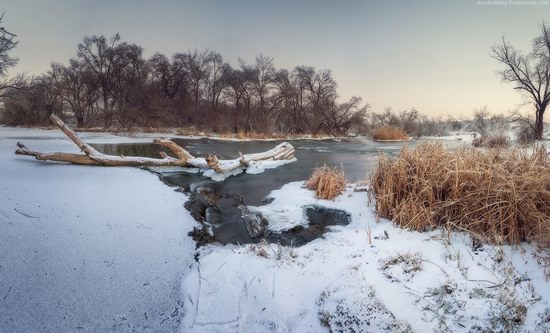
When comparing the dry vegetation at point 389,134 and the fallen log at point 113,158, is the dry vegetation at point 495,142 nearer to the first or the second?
the fallen log at point 113,158

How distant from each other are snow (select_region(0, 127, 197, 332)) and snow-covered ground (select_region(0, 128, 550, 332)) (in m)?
0.01

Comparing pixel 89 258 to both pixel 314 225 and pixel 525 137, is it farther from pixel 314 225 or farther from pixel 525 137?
pixel 525 137

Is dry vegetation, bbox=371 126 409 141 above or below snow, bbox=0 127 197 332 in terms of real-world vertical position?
above

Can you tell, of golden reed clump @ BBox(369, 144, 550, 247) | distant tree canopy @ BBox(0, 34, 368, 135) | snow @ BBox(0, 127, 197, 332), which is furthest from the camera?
distant tree canopy @ BBox(0, 34, 368, 135)

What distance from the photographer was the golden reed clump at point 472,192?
3.08m

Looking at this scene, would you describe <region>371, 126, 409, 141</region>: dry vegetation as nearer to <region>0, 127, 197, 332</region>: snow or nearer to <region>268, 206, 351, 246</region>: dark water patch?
<region>268, 206, 351, 246</region>: dark water patch

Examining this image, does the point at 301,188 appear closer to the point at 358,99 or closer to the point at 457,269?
the point at 457,269

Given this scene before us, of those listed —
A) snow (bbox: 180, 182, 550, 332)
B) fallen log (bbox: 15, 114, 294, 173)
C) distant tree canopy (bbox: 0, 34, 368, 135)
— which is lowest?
snow (bbox: 180, 182, 550, 332)

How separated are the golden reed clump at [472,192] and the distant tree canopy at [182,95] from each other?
22647mm

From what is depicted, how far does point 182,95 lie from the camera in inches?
1334

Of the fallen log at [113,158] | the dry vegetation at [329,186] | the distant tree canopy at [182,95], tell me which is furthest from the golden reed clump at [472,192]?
the distant tree canopy at [182,95]

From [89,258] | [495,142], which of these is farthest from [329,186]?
[89,258]

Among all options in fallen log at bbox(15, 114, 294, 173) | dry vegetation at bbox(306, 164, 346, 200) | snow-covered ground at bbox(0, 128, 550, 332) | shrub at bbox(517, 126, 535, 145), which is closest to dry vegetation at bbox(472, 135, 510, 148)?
shrub at bbox(517, 126, 535, 145)

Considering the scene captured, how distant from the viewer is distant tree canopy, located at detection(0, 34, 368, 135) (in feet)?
90.5
